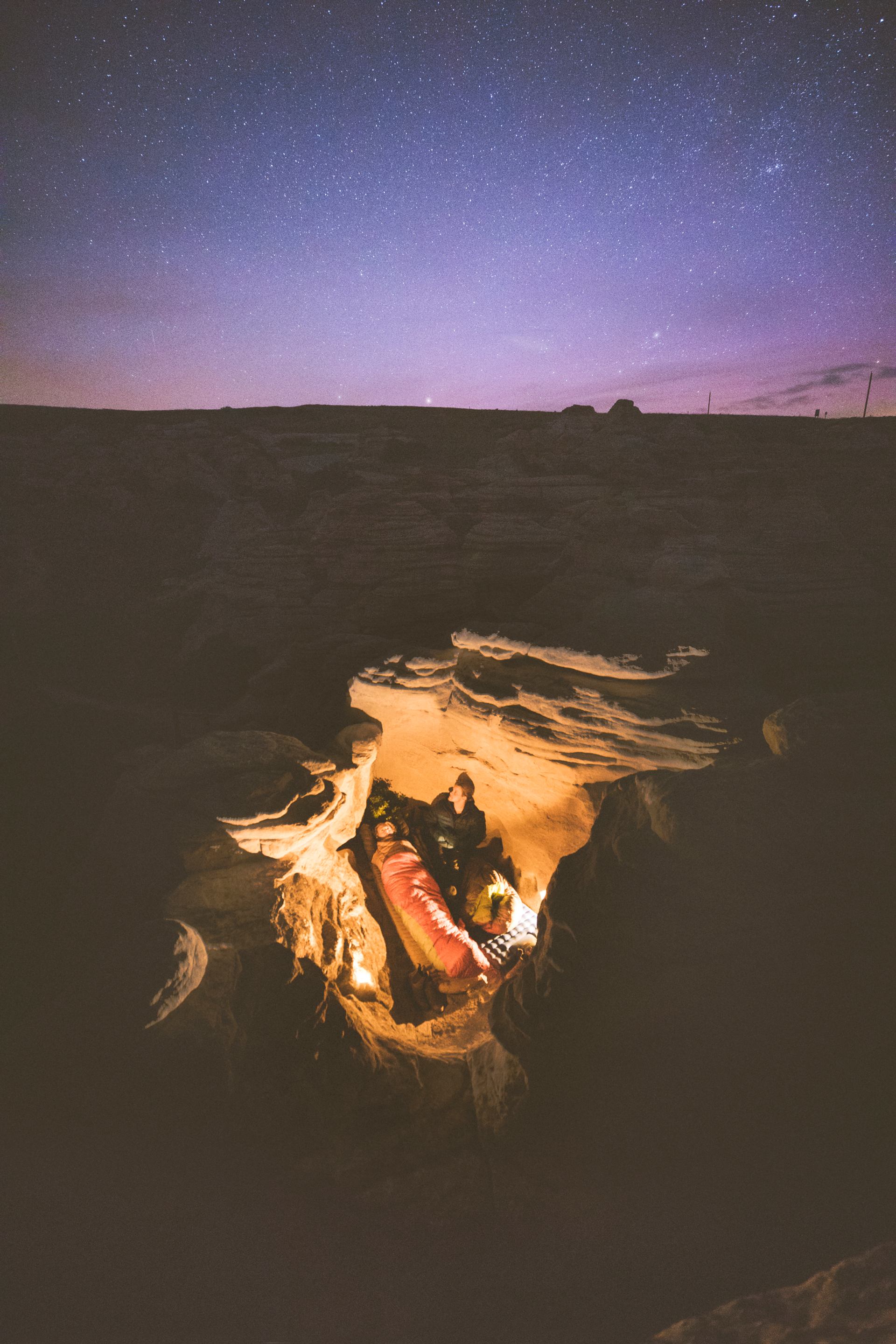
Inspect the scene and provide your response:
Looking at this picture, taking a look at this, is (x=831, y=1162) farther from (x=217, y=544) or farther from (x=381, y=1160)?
(x=217, y=544)

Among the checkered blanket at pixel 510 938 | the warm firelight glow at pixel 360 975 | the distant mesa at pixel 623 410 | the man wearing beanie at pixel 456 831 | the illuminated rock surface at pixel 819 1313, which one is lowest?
the checkered blanket at pixel 510 938

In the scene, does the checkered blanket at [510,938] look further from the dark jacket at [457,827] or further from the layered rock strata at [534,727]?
the dark jacket at [457,827]

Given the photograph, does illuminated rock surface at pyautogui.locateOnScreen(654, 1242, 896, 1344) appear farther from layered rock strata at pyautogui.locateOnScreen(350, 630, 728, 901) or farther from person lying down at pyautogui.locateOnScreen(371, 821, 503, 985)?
person lying down at pyautogui.locateOnScreen(371, 821, 503, 985)

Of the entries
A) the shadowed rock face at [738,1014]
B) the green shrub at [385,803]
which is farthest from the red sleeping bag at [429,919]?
the shadowed rock face at [738,1014]

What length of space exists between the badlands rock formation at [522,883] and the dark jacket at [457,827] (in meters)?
0.48

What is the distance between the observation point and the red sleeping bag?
25.1 ft

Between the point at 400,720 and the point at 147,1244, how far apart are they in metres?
5.45

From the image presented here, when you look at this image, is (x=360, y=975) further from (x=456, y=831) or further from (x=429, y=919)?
(x=456, y=831)

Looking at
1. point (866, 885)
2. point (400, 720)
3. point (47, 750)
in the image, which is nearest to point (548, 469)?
point (400, 720)

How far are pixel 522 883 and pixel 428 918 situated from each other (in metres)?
2.22

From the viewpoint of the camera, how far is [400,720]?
7609mm

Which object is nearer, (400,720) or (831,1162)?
(831,1162)

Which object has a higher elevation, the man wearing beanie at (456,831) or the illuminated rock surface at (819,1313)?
the illuminated rock surface at (819,1313)

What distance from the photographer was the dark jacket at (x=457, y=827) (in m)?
8.78
